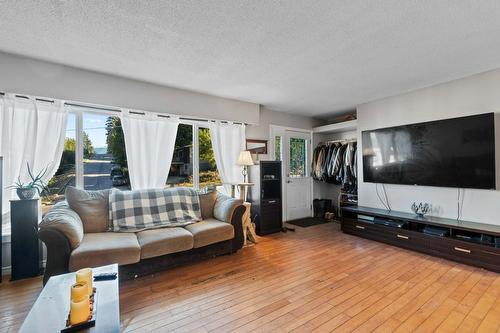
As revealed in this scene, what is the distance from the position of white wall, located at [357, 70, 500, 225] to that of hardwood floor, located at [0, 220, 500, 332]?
87 cm

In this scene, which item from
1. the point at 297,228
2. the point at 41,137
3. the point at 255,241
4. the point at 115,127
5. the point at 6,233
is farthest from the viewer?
the point at 297,228

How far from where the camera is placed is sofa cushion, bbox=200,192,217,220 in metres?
3.34

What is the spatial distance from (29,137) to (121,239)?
5.22 ft

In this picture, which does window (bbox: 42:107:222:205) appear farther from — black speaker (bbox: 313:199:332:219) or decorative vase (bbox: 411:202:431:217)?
decorative vase (bbox: 411:202:431:217)

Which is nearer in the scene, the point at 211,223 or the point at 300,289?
the point at 300,289

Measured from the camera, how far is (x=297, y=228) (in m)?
4.32

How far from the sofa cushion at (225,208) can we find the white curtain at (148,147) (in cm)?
90

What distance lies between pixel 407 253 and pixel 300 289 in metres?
1.86

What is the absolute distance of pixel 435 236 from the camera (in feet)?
9.52

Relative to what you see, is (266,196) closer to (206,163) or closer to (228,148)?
(228,148)

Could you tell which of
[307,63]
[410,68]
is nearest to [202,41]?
[307,63]

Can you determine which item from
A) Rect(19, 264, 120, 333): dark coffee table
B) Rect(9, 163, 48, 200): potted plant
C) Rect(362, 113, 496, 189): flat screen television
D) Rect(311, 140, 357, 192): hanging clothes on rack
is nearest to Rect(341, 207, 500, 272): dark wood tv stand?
Rect(362, 113, 496, 189): flat screen television

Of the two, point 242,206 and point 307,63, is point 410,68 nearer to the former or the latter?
point 307,63

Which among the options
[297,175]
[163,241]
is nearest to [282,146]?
[297,175]
